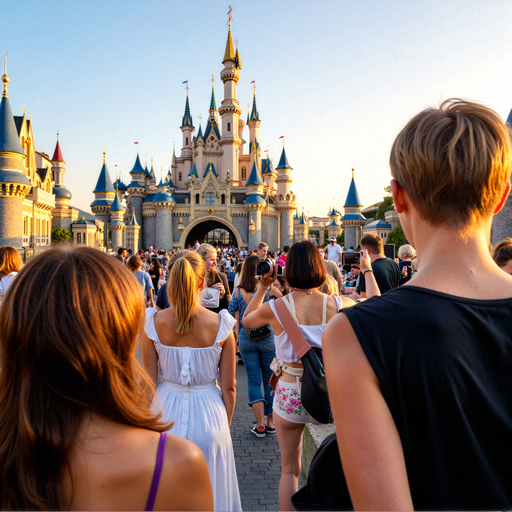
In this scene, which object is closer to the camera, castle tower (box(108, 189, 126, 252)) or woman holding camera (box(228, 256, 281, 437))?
woman holding camera (box(228, 256, 281, 437))

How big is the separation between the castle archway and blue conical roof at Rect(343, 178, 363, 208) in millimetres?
11557

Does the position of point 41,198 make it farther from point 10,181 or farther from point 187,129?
point 187,129

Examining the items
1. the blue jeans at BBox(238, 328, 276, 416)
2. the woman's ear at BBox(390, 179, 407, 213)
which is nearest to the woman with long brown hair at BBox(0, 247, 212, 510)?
the woman's ear at BBox(390, 179, 407, 213)

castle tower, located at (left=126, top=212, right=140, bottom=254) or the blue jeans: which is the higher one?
castle tower, located at (left=126, top=212, right=140, bottom=254)

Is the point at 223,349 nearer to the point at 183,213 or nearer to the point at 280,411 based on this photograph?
the point at 280,411

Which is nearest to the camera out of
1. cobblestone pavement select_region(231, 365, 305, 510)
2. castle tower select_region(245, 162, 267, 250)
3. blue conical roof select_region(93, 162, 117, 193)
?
cobblestone pavement select_region(231, 365, 305, 510)

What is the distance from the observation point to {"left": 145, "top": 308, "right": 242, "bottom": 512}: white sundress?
240 centimetres

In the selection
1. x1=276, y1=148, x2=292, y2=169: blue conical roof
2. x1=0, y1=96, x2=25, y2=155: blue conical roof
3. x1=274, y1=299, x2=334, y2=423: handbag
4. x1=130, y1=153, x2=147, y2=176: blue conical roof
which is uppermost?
x1=276, y1=148, x2=292, y2=169: blue conical roof

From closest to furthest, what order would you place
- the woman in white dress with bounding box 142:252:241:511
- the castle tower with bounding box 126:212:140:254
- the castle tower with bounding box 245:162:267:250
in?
the woman in white dress with bounding box 142:252:241:511 → the castle tower with bounding box 126:212:140:254 → the castle tower with bounding box 245:162:267:250

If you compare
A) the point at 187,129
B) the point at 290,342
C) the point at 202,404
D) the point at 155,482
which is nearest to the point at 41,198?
the point at 187,129

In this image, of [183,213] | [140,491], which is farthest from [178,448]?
[183,213]

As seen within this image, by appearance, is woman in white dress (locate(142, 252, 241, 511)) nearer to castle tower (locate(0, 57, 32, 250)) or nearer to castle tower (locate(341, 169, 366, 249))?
castle tower (locate(0, 57, 32, 250))

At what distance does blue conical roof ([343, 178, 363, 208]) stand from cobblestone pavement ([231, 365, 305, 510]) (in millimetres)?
34456

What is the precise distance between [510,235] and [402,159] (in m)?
6.15
